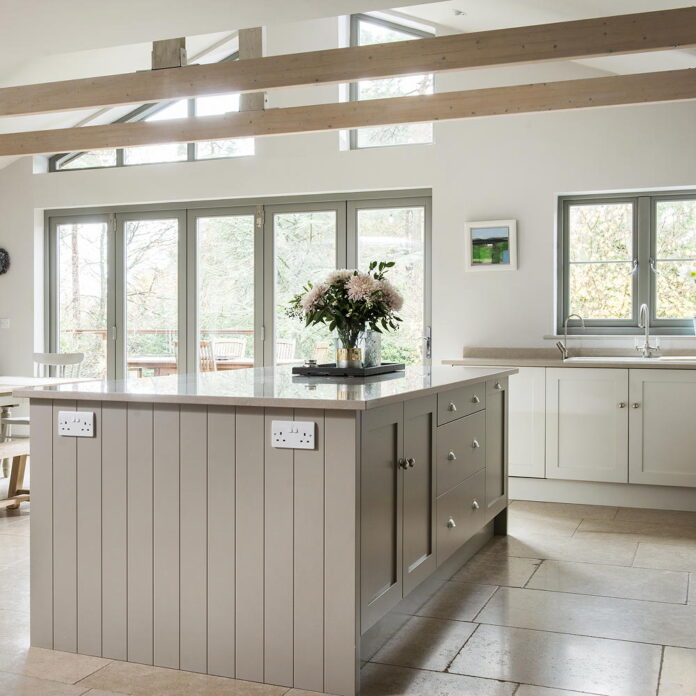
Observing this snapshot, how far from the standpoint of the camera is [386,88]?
253 inches

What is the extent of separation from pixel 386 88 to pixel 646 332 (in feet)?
8.61

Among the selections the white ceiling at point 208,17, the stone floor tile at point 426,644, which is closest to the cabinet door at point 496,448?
the stone floor tile at point 426,644

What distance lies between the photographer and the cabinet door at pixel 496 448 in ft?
13.5

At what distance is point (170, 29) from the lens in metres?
4.43

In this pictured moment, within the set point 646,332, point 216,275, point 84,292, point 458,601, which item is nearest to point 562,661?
point 458,601

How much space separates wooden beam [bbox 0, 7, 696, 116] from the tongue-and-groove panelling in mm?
2386

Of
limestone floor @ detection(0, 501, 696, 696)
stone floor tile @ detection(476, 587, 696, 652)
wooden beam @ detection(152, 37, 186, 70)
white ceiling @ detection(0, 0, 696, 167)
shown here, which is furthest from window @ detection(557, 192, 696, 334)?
stone floor tile @ detection(476, 587, 696, 652)

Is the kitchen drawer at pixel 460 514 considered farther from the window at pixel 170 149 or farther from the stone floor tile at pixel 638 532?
the window at pixel 170 149

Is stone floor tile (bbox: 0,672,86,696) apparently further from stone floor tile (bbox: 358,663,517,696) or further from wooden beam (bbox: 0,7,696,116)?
wooden beam (bbox: 0,7,696,116)

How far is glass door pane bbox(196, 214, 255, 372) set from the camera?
22.6ft

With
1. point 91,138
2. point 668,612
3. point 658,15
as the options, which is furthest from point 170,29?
point 668,612

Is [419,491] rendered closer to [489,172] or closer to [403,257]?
[489,172]

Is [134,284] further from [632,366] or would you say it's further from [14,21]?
[632,366]

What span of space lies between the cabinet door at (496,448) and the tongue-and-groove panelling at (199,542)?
171cm
